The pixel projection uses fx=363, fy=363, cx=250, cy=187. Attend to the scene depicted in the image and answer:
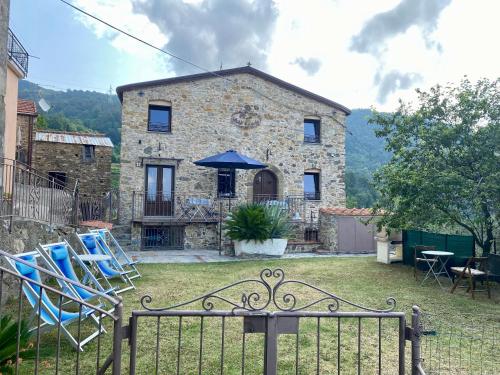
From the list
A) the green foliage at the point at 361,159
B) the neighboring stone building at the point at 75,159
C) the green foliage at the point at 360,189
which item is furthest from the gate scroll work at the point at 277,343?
the green foliage at the point at 360,189

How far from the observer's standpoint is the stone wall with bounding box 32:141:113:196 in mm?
16031

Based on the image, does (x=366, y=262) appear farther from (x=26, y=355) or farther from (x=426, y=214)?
(x=26, y=355)

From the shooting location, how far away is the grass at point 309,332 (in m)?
3.42

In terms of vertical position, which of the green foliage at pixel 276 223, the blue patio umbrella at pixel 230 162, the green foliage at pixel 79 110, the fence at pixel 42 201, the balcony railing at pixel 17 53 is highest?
the green foliage at pixel 79 110

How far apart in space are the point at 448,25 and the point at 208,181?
30.3ft

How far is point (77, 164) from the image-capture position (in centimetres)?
1653

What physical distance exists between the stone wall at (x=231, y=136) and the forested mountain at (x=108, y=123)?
9756 mm

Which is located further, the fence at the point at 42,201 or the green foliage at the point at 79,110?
the green foliage at the point at 79,110

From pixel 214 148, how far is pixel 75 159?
6.88 m

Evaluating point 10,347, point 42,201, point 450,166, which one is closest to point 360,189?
point 450,166

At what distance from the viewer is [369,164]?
33.2 meters

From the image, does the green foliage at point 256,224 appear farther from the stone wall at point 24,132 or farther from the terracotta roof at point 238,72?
the stone wall at point 24,132

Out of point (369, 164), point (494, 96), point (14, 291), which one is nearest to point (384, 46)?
point (494, 96)

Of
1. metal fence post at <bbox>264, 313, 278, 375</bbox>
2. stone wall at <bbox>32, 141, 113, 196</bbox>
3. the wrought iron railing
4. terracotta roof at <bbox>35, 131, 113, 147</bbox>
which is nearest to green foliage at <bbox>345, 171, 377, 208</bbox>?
stone wall at <bbox>32, 141, 113, 196</bbox>
